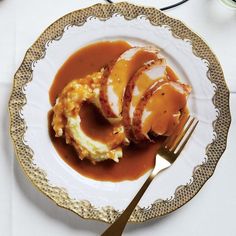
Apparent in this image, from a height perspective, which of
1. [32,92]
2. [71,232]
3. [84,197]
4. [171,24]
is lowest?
[71,232]

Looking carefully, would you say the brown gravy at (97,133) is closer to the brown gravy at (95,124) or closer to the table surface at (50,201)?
the brown gravy at (95,124)

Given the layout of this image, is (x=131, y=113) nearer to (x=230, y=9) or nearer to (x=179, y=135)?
(x=179, y=135)

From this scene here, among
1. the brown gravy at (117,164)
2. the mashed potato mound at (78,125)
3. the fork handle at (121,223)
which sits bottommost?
the fork handle at (121,223)

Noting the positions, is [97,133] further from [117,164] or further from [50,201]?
[50,201]

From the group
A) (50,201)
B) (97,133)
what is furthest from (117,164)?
(50,201)

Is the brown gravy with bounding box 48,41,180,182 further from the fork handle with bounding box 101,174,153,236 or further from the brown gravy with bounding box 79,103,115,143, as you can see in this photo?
the fork handle with bounding box 101,174,153,236

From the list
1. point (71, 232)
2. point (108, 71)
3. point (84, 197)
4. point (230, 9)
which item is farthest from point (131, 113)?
point (230, 9)

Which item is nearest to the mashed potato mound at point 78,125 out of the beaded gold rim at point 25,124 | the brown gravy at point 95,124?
the brown gravy at point 95,124
